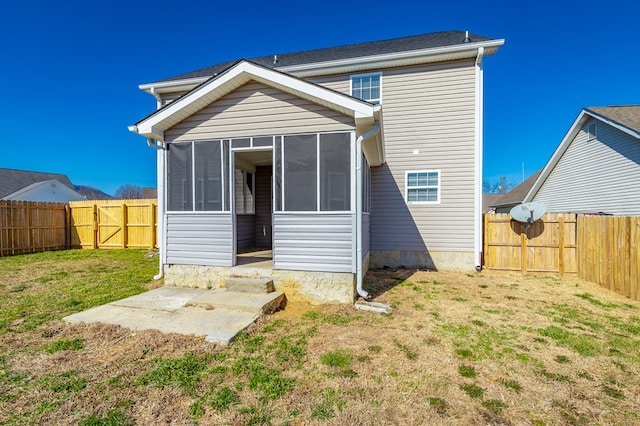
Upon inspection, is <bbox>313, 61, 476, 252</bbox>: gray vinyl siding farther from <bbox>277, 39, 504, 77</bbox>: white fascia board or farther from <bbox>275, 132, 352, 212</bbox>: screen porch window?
<bbox>275, 132, 352, 212</bbox>: screen porch window

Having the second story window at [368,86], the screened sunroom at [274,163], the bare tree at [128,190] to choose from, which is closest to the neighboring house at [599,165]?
the second story window at [368,86]

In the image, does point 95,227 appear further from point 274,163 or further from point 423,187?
point 423,187

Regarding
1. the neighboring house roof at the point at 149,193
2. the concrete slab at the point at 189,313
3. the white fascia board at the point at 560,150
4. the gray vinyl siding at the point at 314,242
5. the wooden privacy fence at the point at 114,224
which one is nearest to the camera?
the concrete slab at the point at 189,313

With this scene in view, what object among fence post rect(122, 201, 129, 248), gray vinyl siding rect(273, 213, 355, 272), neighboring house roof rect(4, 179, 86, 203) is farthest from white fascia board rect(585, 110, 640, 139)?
neighboring house roof rect(4, 179, 86, 203)

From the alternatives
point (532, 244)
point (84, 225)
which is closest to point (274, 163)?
point (532, 244)

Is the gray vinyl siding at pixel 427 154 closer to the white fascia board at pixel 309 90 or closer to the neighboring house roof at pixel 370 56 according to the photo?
the neighboring house roof at pixel 370 56

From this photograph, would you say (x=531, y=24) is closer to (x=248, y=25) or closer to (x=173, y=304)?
(x=248, y=25)

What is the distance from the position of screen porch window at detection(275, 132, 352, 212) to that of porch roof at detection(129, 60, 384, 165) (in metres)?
0.49

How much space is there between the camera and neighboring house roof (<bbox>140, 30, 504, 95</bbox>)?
759cm

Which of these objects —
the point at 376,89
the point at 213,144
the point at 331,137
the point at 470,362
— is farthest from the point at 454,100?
the point at 470,362

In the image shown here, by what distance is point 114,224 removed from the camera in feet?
40.3

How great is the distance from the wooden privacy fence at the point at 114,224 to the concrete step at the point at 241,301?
8718 mm

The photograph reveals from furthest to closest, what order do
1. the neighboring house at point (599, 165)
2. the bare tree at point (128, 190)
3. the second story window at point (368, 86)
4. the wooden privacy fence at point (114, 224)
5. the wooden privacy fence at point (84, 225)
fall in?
the bare tree at point (128, 190) → the wooden privacy fence at point (114, 224) → the wooden privacy fence at point (84, 225) → the neighboring house at point (599, 165) → the second story window at point (368, 86)

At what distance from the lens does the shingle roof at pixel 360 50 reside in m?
8.19
